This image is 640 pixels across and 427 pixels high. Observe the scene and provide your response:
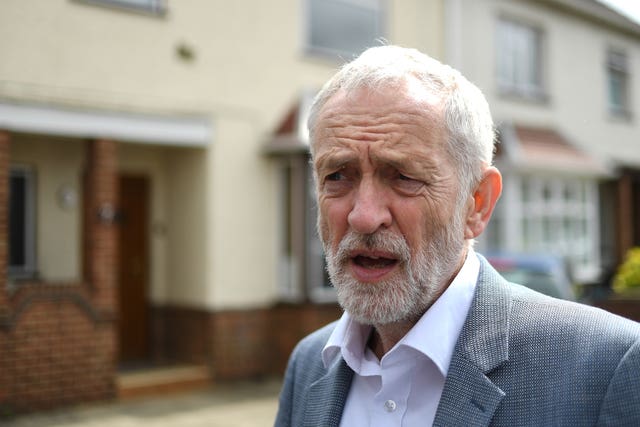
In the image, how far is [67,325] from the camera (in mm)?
8211

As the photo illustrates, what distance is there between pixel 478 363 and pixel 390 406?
275 mm

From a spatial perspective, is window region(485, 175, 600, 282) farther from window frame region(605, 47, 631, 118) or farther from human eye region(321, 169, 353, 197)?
human eye region(321, 169, 353, 197)

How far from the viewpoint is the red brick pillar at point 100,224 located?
845cm

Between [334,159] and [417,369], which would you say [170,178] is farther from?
[417,369]

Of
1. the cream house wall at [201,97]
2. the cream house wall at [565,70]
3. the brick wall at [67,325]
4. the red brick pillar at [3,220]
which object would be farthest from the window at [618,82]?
the red brick pillar at [3,220]

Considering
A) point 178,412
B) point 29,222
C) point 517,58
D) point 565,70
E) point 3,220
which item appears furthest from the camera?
point 565,70

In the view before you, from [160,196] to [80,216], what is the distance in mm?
1479

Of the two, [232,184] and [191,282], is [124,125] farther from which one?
[191,282]

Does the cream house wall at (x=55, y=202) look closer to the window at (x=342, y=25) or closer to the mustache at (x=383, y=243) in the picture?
the window at (x=342, y=25)

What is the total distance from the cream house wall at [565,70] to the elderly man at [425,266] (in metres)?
11.0

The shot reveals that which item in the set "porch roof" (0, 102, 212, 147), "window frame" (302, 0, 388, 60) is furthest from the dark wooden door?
"window frame" (302, 0, 388, 60)

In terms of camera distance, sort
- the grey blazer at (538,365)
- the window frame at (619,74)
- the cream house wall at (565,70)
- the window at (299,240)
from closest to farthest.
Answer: the grey blazer at (538,365)
the window at (299,240)
the cream house wall at (565,70)
the window frame at (619,74)

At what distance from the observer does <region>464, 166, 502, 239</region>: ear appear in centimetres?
195

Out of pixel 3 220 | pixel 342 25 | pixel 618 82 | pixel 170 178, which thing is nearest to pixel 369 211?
pixel 3 220
